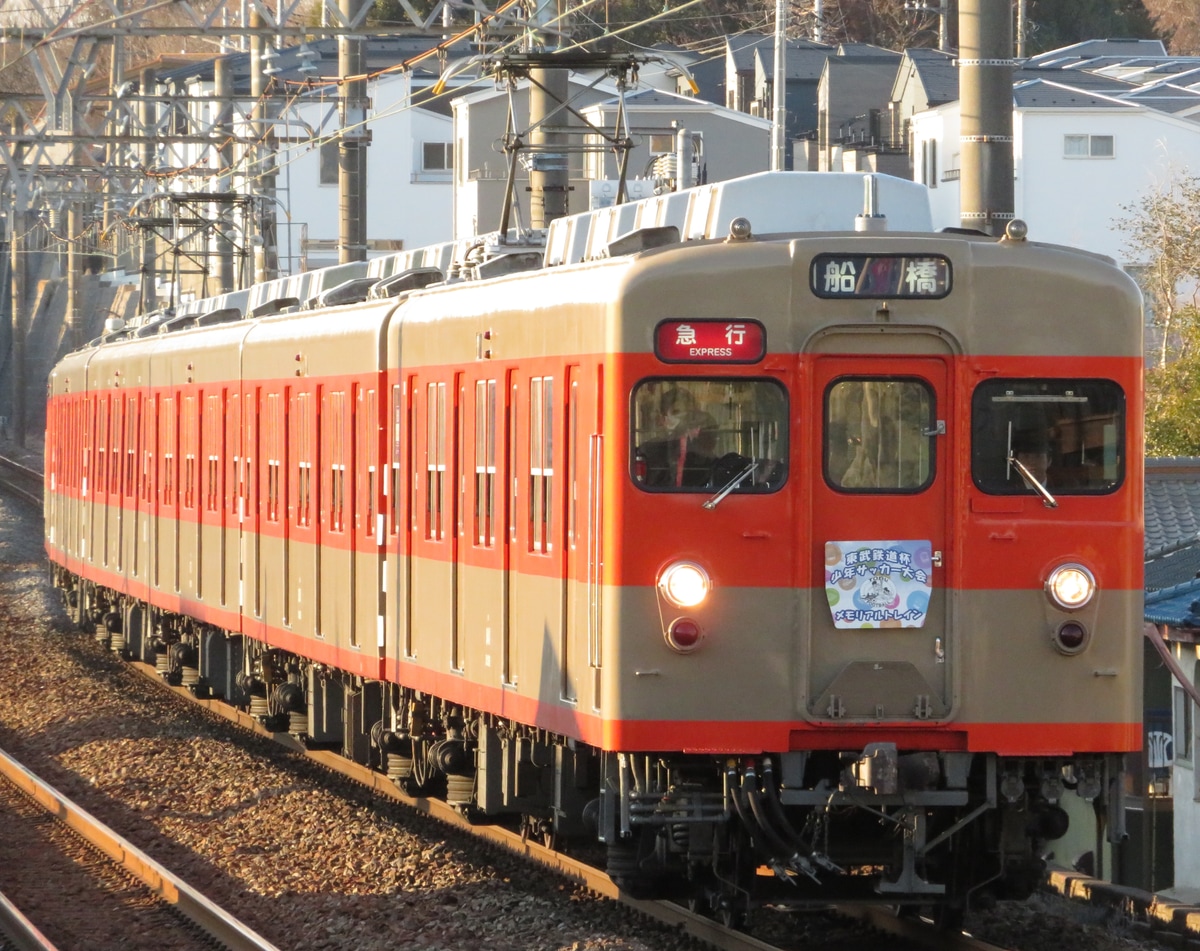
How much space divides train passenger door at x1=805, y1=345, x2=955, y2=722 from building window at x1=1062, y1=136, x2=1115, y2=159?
116 feet

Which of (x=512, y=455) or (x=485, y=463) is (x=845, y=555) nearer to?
(x=512, y=455)

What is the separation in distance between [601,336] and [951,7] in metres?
53.6

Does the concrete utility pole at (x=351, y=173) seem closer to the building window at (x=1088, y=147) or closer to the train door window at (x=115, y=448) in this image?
the train door window at (x=115, y=448)

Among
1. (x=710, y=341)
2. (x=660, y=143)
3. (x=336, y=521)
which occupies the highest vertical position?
(x=660, y=143)

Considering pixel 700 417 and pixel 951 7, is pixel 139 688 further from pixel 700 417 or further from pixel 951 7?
pixel 951 7

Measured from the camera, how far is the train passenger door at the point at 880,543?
7695mm

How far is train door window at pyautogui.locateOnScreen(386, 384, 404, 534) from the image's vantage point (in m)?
11.0

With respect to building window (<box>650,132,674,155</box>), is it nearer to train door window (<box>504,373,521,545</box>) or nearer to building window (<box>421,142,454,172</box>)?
building window (<box>421,142,454,172</box>)

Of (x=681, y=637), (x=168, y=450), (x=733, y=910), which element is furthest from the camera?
(x=168, y=450)

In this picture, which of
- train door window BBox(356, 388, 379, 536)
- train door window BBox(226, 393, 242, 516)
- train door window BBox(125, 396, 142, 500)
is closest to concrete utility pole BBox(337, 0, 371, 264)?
train door window BBox(125, 396, 142, 500)

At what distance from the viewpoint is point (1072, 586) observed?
779 centimetres

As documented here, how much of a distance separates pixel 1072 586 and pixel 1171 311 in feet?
62.5

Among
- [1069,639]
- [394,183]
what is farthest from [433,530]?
[394,183]

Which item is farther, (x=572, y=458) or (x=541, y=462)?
(x=541, y=462)
